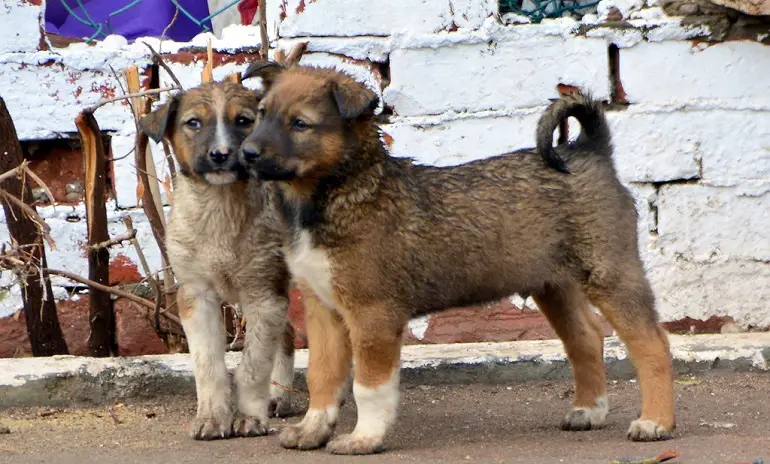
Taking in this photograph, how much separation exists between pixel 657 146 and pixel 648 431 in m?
2.37

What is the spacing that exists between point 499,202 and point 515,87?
1969mm

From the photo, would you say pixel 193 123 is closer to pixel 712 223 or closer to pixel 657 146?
pixel 657 146

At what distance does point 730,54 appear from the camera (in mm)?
6793

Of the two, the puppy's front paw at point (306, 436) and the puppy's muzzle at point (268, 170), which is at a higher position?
the puppy's muzzle at point (268, 170)

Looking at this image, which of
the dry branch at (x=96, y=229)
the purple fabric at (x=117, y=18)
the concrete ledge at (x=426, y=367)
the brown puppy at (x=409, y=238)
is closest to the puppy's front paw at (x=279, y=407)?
the concrete ledge at (x=426, y=367)

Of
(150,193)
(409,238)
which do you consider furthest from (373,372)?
(150,193)

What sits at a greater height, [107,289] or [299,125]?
[299,125]

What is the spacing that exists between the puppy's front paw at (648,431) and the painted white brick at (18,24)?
389 centimetres

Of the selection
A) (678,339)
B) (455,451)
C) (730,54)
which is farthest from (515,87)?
(455,451)

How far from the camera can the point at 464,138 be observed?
686cm

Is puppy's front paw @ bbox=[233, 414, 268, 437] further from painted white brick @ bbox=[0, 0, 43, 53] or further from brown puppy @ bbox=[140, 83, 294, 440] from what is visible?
painted white brick @ bbox=[0, 0, 43, 53]

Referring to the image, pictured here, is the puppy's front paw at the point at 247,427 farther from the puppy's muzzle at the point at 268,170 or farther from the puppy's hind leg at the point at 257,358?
the puppy's muzzle at the point at 268,170

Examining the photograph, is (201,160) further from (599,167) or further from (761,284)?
(761,284)

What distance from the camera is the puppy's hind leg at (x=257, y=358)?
204 inches
